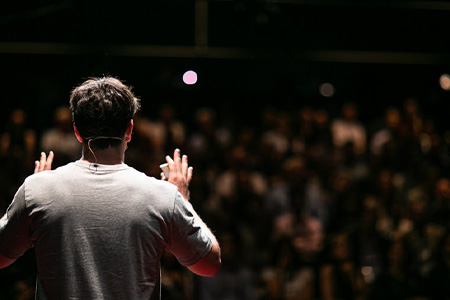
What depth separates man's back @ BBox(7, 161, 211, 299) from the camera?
1.34 meters

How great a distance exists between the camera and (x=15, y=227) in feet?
4.39

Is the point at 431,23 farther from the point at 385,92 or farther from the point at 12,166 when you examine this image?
the point at 12,166

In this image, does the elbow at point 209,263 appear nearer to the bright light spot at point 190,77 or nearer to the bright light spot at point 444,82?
the bright light spot at point 190,77

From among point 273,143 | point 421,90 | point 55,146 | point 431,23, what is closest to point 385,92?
point 421,90

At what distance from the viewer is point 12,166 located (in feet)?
13.0

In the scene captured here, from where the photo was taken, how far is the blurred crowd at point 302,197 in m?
4.36

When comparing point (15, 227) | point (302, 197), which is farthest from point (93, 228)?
point (302, 197)

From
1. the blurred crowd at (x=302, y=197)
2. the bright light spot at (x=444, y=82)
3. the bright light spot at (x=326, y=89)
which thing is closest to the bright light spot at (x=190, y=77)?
the blurred crowd at (x=302, y=197)

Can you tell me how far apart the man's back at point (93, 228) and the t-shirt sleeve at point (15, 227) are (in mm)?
10

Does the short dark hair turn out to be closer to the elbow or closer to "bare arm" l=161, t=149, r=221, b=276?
"bare arm" l=161, t=149, r=221, b=276

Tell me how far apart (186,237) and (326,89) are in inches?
188

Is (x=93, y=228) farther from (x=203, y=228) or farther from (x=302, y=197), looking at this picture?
(x=302, y=197)

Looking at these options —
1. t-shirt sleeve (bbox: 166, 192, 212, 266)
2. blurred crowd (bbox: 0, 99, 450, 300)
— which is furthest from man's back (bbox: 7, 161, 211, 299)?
blurred crowd (bbox: 0, 99, 450, 300)

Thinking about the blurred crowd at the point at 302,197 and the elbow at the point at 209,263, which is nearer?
the elbow at the point at 209,263
